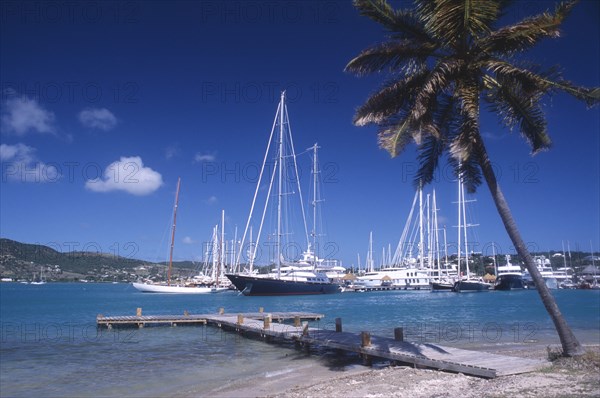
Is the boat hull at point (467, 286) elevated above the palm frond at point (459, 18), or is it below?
below

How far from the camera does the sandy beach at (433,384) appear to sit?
36.4 feet

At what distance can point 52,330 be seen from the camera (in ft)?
116

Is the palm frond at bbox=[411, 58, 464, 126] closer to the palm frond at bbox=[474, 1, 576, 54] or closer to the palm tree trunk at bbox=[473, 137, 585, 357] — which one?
the palm frond at bbox=[474, 1, 576, 54]

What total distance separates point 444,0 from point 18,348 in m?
26.5

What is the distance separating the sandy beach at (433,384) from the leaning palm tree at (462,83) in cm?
147

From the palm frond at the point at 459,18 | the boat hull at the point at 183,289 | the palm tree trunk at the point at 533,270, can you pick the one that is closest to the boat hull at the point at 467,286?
the boat hull at the point at 183,289

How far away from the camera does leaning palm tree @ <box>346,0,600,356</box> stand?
12648mm

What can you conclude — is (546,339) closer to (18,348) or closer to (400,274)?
(18,348)

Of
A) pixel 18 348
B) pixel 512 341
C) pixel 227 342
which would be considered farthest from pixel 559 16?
pixel 18 348

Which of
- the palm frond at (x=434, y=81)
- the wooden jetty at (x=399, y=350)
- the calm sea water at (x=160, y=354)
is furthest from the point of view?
the calm sea water at (x=160, y=354)

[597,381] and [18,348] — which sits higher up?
[597,381]

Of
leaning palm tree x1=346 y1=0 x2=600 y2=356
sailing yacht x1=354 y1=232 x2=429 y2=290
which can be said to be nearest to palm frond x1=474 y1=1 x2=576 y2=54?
leaning palm tree x1=346 y1=0 x2=600 y2=356

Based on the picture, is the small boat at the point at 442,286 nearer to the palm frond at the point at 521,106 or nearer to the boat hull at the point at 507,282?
the boat hull at the point at 507,282

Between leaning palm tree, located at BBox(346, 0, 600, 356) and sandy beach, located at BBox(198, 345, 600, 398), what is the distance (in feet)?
4.82
